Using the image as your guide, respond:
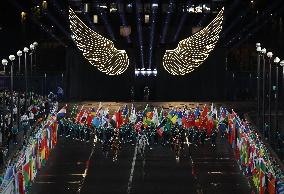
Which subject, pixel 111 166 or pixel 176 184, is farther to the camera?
pixel 111 166

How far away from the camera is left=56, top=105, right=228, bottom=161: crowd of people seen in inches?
1655

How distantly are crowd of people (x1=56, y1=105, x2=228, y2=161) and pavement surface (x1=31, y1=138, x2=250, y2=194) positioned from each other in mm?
463

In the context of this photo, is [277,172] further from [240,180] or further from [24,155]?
[24,155]

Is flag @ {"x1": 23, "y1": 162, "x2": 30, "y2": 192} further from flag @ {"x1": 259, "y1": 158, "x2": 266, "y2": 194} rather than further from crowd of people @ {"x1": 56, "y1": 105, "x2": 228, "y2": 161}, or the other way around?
crowd of people @ {"x1": 56, "y1": 105, "x2": 228, "y2": 161}

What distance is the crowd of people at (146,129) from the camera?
42031 mm

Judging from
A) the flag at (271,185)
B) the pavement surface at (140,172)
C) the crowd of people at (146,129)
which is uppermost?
the crowd of people at (146,129)

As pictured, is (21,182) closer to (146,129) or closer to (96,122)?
(146,129)

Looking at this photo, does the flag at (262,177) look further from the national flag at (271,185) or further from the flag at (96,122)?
the flag at (96,122)

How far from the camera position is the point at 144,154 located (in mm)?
41094

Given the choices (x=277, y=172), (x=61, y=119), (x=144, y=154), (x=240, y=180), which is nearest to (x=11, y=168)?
(x=277, y=172)

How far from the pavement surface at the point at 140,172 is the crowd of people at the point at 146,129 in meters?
Result: 0.46

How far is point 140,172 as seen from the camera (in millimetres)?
36906

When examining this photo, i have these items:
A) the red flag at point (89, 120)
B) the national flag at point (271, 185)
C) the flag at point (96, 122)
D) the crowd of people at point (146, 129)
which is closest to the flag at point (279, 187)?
the national flag at point (271, 185)

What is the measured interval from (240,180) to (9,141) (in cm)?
1109
